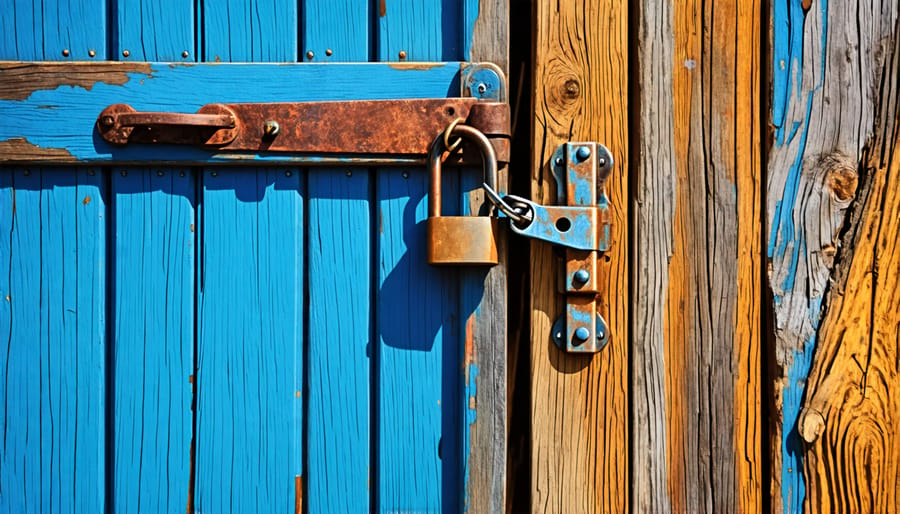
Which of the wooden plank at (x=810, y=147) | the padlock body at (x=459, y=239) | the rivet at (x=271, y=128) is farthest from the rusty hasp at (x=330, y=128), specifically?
the wooden plank at (x=810, y=147)

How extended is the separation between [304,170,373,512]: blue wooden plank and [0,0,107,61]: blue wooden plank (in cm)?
40

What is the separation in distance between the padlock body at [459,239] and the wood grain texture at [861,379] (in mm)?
525

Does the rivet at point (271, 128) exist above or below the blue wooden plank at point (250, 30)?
below

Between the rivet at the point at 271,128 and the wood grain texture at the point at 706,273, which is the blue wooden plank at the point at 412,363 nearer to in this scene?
the rivet at the point at 271,128

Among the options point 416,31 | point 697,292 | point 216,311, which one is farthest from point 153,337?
point 697,292

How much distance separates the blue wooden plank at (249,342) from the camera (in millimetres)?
1164

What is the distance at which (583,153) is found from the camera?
1162 millimetres

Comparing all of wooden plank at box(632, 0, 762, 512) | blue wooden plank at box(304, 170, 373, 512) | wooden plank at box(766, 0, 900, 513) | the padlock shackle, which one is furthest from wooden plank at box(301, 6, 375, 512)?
wooden plank at box(766, 0, 900, 513)

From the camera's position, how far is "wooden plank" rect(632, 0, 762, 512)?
1.17 m

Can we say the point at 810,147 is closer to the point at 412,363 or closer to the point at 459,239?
the point at 459,239

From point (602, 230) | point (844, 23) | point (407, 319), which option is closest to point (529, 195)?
point (602, 230)

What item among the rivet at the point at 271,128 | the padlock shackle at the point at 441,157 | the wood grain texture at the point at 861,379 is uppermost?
the rivet at the point at 271,128

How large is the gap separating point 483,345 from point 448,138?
31 centimetres

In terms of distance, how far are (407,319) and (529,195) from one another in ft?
0.91
